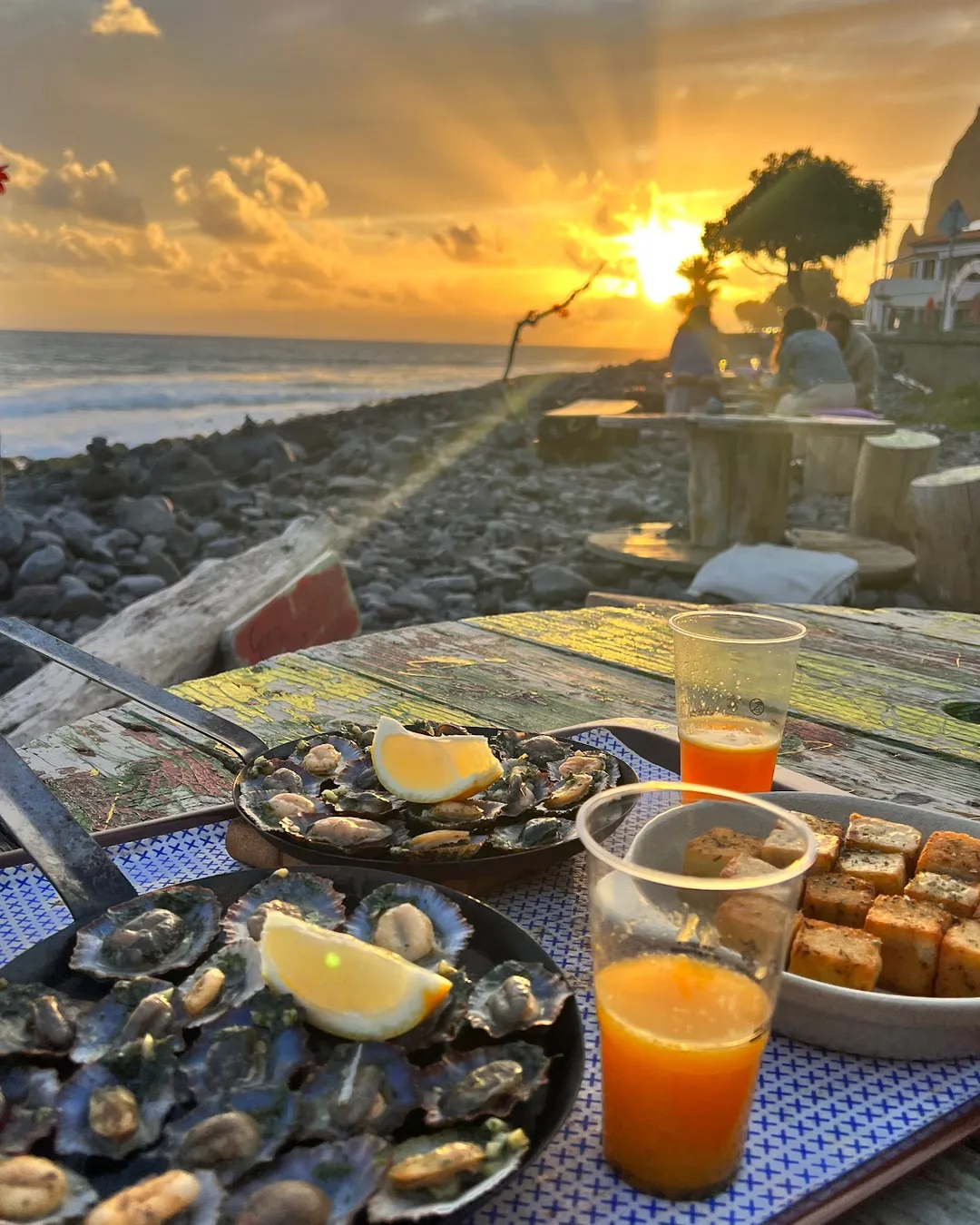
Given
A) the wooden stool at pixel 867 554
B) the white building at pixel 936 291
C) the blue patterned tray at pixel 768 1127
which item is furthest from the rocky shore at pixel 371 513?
the white building at pixel 936 291

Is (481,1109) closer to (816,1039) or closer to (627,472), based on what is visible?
(816,1039)

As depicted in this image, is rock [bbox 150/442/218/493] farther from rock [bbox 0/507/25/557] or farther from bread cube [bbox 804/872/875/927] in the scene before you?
bread cube [bbox 804/872/875/927]

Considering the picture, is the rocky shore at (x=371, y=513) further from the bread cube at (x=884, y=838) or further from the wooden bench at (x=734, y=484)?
the bread cube at (x=884, y=838)

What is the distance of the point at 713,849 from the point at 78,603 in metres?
7.46

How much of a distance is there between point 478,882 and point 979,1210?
607mm

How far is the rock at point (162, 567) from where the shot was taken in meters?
8.76

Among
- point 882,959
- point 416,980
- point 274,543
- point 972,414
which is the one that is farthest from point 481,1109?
point 972,414

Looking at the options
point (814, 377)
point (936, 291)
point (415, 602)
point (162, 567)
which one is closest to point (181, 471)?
point (162, 567)

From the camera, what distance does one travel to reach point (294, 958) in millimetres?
852

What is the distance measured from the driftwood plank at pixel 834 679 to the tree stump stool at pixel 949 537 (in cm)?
461

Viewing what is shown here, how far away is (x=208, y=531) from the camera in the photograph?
10.5 meters

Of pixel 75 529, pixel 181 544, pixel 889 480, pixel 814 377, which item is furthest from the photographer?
pixel 814 377

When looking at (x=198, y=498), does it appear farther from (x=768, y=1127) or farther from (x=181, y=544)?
(x=768, y=1127)

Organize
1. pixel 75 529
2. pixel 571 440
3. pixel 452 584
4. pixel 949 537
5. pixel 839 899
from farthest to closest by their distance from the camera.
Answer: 1. pixel 571 440
2. pixel 75 529
3. pixel 452 584
4. pixel 949 537
5. pixel 839 899
